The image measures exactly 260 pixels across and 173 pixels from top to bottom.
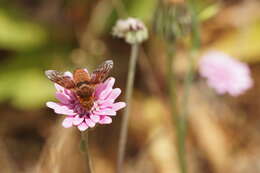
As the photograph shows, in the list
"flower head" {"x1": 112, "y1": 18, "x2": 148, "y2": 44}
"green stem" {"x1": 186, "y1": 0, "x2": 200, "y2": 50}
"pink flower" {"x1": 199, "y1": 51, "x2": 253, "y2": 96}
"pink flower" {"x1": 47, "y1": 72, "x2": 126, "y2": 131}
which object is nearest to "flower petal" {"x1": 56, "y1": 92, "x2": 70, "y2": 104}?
"pink flower" {"x1": 47, "y1": 72, "x2": 126, "y2": 131}

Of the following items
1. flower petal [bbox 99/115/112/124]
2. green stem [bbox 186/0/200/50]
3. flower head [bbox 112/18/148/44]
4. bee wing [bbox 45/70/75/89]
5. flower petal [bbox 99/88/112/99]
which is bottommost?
flower petal [bbox 99/115/112/124]

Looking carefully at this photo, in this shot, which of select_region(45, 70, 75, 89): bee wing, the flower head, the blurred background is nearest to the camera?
select_region(45, 70, 75, 89): bee wing

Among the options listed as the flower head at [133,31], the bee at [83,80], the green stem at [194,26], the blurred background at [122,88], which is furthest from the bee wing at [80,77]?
the blurred background at [122,88]

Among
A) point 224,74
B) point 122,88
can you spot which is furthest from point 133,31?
point 122,88

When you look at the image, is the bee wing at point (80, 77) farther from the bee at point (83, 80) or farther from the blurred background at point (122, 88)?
the blurred background at point (122, 88)

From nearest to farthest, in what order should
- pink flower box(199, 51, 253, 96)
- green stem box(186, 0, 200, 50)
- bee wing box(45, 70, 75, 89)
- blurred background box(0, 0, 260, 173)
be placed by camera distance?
bee wing box(45, 70, 75, 89)
green stem box(186, 0, 200, 50)
pink flower box(199, 51, 253, 96)
blurred background box(0, 0, 260, 173)

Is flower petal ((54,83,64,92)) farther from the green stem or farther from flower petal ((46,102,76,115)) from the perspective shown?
the green stem

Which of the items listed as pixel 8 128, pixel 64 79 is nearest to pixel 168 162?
pixel 8 128
